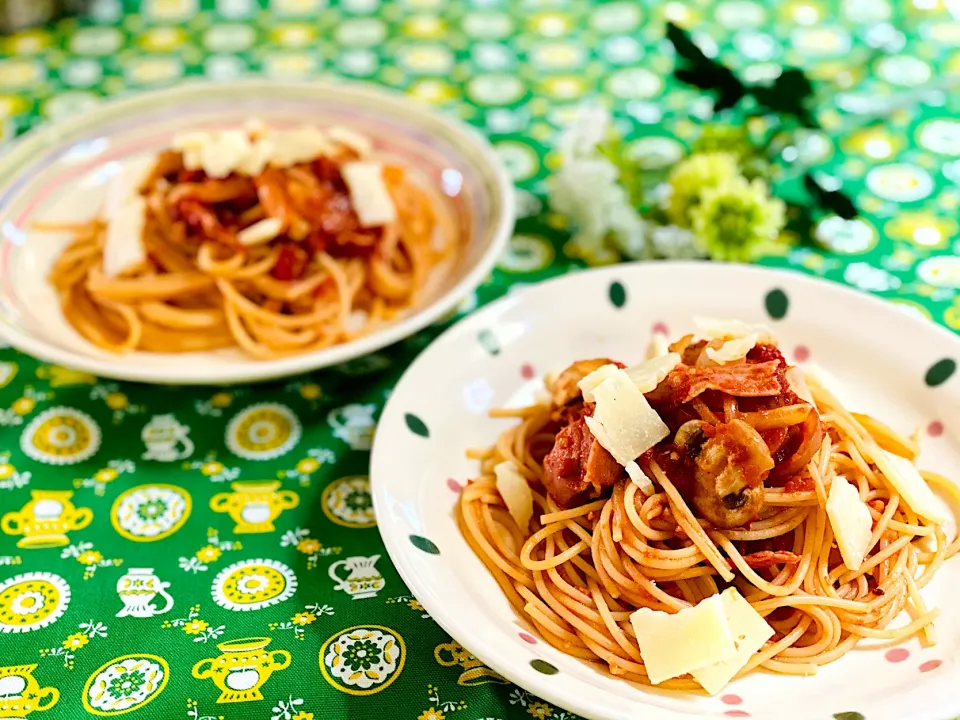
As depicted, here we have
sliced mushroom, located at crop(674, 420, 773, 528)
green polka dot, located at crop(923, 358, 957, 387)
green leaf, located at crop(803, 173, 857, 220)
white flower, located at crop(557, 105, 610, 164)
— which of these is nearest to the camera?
sliced mushroom, located at crop(674, 420, 773, 528)

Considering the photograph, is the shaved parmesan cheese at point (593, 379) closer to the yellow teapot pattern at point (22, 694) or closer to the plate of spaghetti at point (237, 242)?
the plate of spaghetti at point (237, 242)

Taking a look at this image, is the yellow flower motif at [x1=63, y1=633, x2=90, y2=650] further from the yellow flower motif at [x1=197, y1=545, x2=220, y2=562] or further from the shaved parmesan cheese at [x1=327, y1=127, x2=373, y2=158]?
the shaved parmesan cheese at [x1=327, y1=127, x2=373, y2=158]

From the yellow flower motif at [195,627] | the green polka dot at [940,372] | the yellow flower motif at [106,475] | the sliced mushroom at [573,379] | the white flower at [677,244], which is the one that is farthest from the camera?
the white flower at [677,244]

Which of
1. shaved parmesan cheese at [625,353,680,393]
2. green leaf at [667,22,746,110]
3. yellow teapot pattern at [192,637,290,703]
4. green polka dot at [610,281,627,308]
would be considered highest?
shaved parmesan cheese at [625,353,680,393]

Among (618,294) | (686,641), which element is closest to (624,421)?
(686,641)

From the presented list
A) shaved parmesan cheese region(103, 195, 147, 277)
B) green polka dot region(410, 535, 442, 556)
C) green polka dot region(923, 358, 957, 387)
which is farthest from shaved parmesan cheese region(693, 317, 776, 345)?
shaved parmesan cheese region(103, 195, 147, 277)

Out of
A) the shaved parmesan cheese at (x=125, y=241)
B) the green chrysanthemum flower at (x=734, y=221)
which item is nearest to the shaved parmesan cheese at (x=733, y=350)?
the green chrysanthemum flower at (x=734, y=221)

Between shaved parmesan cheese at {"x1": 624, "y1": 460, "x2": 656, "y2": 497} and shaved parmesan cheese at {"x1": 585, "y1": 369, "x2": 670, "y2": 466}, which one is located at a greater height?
shaved parmesan cheese at {"x1": 585, "y1": 369, "x2": 670, "y2": 466}

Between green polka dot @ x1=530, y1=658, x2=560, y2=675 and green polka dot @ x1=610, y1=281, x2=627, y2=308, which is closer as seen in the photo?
green polka dot @ x1=530, y1=658, x2=560, y2=675
